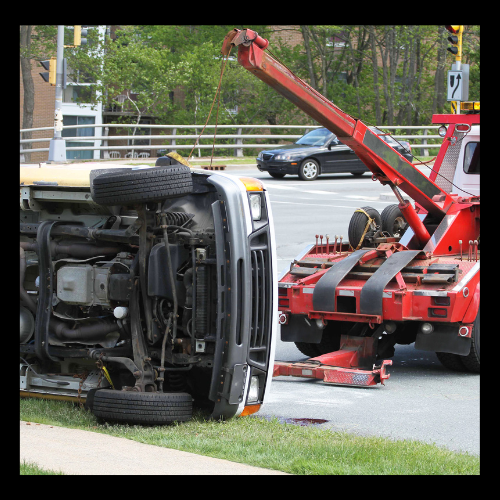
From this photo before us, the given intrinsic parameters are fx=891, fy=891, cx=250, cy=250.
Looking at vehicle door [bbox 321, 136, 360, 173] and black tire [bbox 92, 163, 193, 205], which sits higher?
vehicle door [bbox 321, 136, 360, 173]

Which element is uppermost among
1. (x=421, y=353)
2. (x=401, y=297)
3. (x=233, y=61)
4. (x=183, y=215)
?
(x=233, y=61)

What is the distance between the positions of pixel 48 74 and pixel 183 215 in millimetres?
21493

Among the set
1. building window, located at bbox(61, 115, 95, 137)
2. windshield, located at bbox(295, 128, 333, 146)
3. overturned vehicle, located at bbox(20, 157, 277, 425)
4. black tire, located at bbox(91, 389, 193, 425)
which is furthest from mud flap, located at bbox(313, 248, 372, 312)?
building window, located at bbox(61, 115, 95, 137)

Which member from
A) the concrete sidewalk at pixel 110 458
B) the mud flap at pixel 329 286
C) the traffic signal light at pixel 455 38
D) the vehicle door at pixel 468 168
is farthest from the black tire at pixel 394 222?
the traffic signal light at pixel 455 38

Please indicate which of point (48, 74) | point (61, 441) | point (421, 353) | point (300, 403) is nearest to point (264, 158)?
point (48, 74)

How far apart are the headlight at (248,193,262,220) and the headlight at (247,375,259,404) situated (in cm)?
123

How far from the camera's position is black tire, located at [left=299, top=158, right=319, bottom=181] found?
1119 inches

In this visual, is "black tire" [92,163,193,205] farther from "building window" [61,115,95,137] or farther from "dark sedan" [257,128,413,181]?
"building window" [61,115,95,137]

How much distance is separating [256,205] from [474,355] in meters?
3.39

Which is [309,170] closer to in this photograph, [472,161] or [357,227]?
[472,161]

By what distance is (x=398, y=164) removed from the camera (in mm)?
9961

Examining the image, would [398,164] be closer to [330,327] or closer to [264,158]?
[330,327]

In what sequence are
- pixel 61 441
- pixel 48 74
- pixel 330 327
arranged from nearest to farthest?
pixel 61 441
pixel 330 327
pixel 48 74

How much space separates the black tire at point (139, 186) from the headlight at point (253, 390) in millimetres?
1524
